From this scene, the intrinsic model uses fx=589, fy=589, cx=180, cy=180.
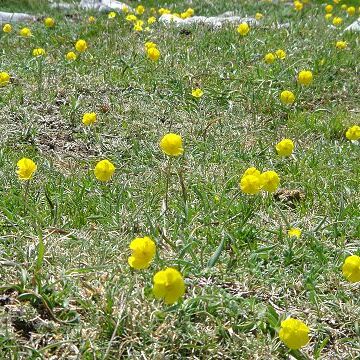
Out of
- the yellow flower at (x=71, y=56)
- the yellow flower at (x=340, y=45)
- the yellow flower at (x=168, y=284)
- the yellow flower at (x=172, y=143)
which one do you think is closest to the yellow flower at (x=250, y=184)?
the yellow flower at (x=172, y=143)

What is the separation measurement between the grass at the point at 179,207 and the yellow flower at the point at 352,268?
22cm

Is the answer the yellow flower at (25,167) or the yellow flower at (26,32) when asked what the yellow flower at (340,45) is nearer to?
the yellow flower at (26,32)

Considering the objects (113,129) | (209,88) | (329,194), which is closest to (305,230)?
(329,194)

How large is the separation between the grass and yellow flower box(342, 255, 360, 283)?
0.74 feet

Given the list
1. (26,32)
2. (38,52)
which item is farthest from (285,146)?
(26,32)

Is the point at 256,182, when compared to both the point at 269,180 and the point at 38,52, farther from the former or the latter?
the point at 38,52

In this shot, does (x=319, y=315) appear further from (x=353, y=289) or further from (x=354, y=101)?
(x=354, y=101)

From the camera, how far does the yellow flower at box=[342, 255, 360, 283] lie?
8.26 ft

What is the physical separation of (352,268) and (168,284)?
32.8 inches

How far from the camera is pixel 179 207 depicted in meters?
3.41

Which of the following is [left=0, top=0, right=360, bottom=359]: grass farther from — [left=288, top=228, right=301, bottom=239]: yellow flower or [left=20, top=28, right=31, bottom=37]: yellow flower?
[left=20, top=28, right=31, bottom=37]: yellow flower

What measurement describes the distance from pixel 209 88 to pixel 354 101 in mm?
1433

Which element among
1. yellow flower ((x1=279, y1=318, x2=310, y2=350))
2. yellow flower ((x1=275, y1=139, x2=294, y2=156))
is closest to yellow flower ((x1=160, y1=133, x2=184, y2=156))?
yellow flower ((x1=275, y1=139, x2=294, y2=156))

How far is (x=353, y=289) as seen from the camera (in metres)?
2.82
